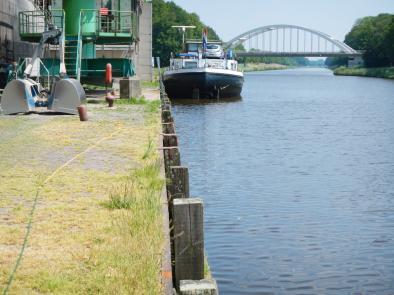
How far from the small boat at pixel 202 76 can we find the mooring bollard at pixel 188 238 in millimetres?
42785

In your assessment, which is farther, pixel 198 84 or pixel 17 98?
pixel 198 84

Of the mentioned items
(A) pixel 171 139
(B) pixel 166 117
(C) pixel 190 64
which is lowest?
(A) pixel 171 139

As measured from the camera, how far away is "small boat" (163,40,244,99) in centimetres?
4953

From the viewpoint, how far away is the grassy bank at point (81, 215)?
233 inches

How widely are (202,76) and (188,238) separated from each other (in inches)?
1693

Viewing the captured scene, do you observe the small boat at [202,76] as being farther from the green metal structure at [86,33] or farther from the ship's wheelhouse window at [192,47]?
the green metal structure at [86,33]


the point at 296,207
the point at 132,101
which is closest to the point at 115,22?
the point at 132,101

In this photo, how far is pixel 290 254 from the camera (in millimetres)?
11078

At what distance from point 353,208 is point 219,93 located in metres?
38.3

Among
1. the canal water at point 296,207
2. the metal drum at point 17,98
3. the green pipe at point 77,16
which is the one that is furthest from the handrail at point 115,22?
the metal drum at point 17,98

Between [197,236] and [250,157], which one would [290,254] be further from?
[250,157]

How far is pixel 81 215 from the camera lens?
818 cm

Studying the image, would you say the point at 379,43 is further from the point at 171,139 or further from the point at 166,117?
the point at 171,139

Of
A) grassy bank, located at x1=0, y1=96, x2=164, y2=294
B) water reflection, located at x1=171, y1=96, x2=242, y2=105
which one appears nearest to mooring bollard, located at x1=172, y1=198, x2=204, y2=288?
grassy bank, located at x1=0, y1=96, x2=164, y2=294
